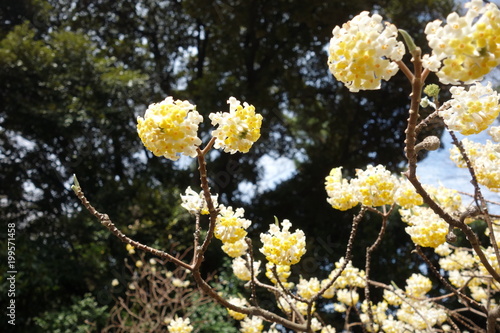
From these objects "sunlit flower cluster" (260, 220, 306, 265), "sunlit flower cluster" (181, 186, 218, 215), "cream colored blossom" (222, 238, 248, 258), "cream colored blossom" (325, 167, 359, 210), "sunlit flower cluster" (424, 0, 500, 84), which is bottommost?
"sunlit flower cluster" (424, 0, 500, 84)

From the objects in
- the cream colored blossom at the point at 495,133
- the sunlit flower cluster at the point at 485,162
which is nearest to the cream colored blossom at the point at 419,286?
the sunlit flower cluster at the point at 485,162

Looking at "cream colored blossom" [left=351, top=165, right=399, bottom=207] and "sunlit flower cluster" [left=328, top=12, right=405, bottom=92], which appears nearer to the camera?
"sunlit flower cluster" [left=328, top=12, right=405, bottom=92]

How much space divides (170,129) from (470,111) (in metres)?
0.59

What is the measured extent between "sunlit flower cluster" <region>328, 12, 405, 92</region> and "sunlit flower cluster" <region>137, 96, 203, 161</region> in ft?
1.00

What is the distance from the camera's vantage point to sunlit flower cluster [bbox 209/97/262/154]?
83 centimetres

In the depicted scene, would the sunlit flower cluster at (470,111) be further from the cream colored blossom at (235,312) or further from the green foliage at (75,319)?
the green foliage at (75,319)

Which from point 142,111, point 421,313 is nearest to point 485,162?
point 421,313

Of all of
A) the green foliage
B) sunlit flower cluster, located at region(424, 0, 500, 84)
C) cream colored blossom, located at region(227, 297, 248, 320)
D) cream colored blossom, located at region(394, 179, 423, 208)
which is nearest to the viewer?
sunlit flower cluster, located at region(424, 0, 500, 84)

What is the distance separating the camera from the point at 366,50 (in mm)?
631

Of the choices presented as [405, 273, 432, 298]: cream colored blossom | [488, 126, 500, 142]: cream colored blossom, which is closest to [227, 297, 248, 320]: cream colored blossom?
[405, 273, 432, 298]: cream colored blossom

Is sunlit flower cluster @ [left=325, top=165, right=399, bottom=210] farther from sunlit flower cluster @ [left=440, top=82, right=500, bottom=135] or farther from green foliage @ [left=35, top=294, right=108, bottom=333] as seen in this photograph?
green foliage @ [left=35, top=294, right=108, bottom=333]

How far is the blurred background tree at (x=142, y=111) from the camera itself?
410cm

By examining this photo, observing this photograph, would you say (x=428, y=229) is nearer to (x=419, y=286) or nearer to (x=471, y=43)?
(x=471, y=43)

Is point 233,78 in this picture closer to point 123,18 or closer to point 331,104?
point 331,104
